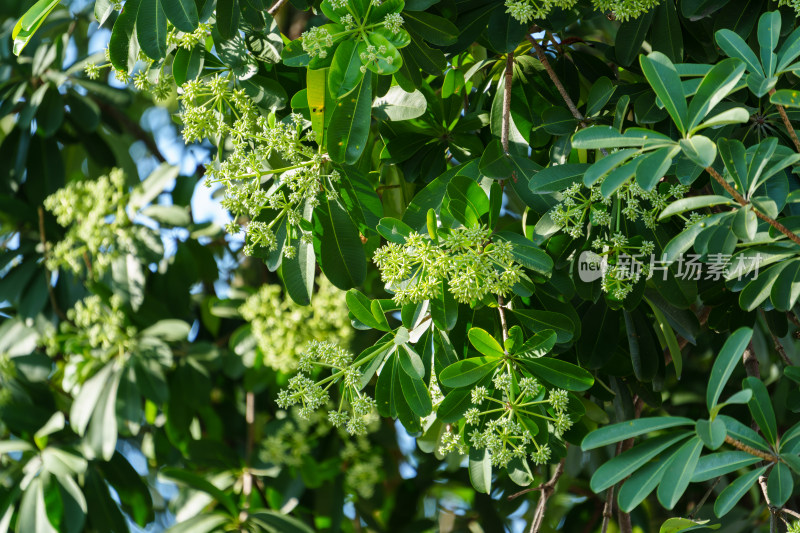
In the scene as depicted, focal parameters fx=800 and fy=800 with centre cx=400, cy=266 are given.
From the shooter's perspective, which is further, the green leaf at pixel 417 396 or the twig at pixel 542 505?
the twig at pixel 542 505

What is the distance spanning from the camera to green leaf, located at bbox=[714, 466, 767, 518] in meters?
1.13

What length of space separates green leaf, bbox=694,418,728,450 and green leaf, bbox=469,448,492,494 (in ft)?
1.60

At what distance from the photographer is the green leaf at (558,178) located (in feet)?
4.25

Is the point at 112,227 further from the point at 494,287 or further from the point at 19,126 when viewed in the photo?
the point at 494,287

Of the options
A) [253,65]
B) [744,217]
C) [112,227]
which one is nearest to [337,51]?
[253,65]

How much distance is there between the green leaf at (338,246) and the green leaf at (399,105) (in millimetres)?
210

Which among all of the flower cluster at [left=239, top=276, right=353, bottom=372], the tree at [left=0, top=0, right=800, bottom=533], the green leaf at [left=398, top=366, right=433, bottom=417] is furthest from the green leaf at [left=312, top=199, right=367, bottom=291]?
the flower cluster at [left=239, top=276, right=353, bottom=372]

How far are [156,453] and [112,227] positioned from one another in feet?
3.05

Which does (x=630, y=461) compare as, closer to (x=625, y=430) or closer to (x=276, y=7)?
(x=625, y=430)

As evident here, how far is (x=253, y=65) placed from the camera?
1.53 metres

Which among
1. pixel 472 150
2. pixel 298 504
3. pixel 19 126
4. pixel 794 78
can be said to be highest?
pixel 794 78

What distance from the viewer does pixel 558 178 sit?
1.30 m

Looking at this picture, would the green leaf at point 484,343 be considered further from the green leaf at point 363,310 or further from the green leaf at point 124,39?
the green leaf at point 124,39

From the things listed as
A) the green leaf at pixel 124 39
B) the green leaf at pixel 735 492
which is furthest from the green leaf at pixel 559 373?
the green leaf at pixel 124 39
